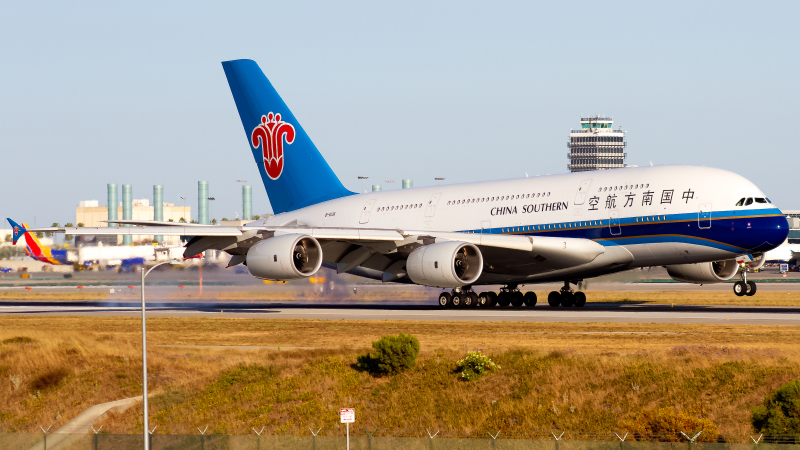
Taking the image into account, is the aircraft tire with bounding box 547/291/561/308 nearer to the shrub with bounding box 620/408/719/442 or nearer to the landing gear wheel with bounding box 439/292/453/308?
the landing gear wheel with bounding box 439/292/453/308

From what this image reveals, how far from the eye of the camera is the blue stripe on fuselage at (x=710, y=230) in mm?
35812

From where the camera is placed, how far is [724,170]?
3756cm

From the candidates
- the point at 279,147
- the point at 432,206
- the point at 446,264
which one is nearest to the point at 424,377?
the point at 446,264

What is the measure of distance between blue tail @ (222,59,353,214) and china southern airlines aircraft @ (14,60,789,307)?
13.3ft

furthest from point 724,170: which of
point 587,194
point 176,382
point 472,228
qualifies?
point 176,382

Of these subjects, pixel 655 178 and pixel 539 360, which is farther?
pixel 655 178

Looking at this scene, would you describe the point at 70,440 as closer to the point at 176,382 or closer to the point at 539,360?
the point at 176,382

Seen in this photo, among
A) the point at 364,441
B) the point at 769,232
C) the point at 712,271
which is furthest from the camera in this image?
the point at 712,271

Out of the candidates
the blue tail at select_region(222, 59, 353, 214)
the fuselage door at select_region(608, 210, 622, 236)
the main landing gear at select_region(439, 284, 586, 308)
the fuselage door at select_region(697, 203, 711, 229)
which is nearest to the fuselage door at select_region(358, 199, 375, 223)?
the blue tail at select_region(222, 59, 353, 214)

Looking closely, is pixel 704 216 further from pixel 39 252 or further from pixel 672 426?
pixel 39 252

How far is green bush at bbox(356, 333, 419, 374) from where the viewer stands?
28.0 meters

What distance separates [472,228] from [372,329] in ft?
36.2

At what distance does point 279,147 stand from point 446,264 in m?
16.1

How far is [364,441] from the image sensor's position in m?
23.0
